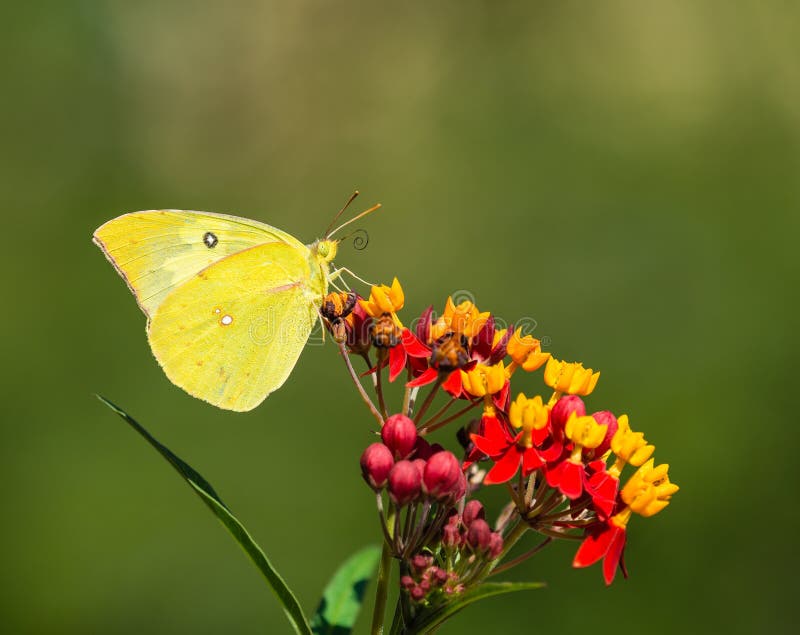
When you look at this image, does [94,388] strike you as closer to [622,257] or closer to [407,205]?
[407,205]

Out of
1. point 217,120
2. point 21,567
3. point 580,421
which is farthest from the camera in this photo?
point 217,120

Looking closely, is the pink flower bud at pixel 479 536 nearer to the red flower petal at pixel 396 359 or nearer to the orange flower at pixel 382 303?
the red flower petal at pixel 396 359

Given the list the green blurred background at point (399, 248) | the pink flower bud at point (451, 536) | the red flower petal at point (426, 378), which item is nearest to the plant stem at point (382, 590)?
the pink flower bud at point (451, 536)

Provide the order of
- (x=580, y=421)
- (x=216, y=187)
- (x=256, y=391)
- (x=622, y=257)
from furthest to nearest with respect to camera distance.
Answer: (x=216, y=187) < (x=622, y=257) < (x=256, y=391) < (x=580, y=421)

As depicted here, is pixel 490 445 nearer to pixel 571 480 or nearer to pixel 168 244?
pixel 571 480

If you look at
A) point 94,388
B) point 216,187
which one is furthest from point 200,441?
point 216,187

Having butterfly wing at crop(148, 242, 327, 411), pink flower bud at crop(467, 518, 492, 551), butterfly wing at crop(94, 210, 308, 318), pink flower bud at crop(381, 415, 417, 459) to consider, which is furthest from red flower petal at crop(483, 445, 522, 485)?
butterfly wing at crop(94, 210, 308, 318)

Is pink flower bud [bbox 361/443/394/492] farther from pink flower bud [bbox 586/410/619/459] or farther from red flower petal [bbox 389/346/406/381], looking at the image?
pink flower bud [bbox 586/410/619/459]
